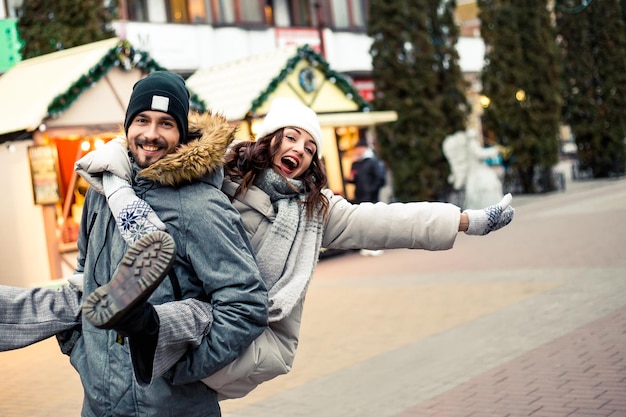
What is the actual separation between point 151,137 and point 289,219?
0.53 m

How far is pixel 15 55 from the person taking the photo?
52.0ft

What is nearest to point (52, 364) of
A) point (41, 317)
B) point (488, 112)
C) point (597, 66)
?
point (41, 317)

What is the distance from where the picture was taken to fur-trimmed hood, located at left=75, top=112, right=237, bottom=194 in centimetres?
282

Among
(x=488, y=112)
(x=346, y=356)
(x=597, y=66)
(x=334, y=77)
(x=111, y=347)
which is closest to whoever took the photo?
(x=111, y=347)

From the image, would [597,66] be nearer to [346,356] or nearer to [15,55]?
[15,55]

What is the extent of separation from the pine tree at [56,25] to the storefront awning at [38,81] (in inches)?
25.2

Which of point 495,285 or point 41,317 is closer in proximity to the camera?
point 41,317

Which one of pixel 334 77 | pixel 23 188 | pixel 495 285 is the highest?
pixel 334 77

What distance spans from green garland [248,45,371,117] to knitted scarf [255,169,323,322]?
42.8ft

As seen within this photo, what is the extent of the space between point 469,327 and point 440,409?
2.87 metres

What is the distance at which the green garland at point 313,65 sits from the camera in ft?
53.6

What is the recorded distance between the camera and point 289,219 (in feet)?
10.2

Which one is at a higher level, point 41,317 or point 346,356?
point 41,317

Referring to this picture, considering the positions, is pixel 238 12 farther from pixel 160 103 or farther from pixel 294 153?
pixel 160 103
